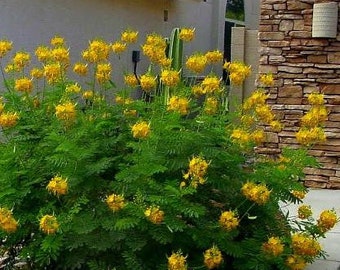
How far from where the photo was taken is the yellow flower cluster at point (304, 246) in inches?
155

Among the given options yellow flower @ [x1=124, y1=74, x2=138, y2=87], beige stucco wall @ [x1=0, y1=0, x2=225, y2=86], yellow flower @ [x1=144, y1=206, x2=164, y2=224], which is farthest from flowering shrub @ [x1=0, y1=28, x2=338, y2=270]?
beige stucco wall @ [x1=0, y1=0, x2=225, y2=86]

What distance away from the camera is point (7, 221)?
12.0ft

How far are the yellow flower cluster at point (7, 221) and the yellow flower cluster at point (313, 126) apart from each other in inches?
60.2

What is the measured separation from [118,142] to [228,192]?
0.65 meters

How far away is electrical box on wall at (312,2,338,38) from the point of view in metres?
7.82

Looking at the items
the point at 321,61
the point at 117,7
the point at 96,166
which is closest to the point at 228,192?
the point at 96,166

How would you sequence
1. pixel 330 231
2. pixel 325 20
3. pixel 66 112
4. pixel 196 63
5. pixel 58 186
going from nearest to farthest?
pixel 58 186
pixel 66 112
pixel 196 63
pixel 330 231
pixel 325 20

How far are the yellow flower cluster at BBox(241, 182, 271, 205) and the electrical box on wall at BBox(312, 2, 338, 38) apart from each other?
427 centimetres

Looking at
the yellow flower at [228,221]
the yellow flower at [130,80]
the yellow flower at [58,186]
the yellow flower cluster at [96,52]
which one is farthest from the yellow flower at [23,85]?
the yellow flower at [228,221]

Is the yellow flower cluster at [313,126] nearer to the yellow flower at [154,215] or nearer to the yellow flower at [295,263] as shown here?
the yellow flower at [295,263]

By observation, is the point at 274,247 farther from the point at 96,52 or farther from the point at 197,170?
the point at 96,52

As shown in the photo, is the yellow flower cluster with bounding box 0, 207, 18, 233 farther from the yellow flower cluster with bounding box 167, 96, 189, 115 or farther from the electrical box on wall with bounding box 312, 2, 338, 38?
the electrical box on wall with bounding box 312, 2, 338, 38

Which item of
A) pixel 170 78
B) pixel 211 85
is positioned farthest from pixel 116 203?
pixel 211 85

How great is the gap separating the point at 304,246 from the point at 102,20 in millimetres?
9211
